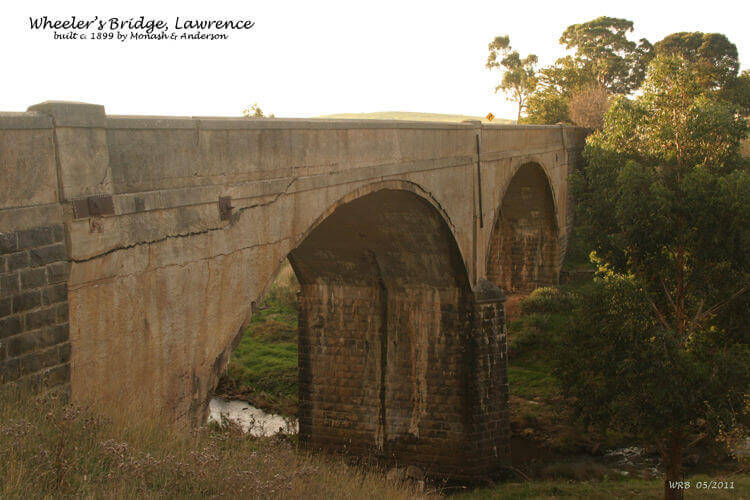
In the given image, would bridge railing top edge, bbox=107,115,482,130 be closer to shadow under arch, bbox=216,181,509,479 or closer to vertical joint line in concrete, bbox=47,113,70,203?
vertical joint line in concrete, bbox=47,113,70,203

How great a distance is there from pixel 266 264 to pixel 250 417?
11232mm

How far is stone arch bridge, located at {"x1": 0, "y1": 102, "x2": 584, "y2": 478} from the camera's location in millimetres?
5473

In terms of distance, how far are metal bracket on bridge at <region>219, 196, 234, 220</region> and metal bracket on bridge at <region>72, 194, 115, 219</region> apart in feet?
4.64

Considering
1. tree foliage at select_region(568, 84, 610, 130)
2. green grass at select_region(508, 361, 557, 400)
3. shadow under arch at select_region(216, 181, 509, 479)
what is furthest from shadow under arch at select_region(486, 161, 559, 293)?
tree foliage at select_region(568, 84, 610, 130)

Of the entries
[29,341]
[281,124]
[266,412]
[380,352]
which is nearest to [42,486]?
[29,341]

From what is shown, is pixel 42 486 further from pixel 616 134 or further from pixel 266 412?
pixel 266 412

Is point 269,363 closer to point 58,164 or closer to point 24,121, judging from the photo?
point 58,164

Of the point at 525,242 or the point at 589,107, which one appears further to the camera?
the point at 589,107

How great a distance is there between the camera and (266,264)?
26.1 feet

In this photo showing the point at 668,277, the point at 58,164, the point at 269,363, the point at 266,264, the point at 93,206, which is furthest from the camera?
the point at 269,363

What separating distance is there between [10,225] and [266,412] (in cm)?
1443

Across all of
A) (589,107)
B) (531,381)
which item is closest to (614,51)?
(589,107)

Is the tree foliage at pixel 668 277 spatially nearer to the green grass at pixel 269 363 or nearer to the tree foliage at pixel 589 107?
the green grass at pixel 269 363

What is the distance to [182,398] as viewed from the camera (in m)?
6.87
